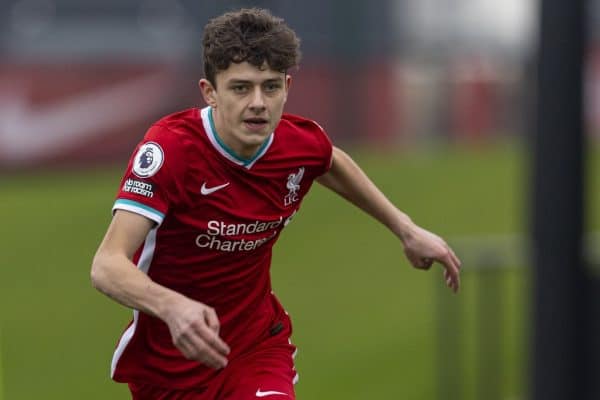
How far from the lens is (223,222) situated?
15.3ft

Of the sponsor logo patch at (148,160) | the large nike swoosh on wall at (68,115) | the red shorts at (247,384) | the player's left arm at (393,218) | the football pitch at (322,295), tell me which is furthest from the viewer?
the large nike swoosh on wall at (68,115)

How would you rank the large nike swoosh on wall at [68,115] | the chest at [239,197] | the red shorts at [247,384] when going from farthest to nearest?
the large nike swoosh on wall at [68,115] < the red shorts at [247,384] < the chest at [239,197]

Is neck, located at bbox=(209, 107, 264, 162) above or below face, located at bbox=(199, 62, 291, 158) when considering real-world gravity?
below

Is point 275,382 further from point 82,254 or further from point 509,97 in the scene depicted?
point 509,97

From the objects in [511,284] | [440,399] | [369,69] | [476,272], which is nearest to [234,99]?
[476,272]

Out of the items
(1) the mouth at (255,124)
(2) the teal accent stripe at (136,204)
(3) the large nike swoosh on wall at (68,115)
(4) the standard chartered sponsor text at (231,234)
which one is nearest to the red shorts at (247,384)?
(4) the standard chartered sponsor text at (231,234)

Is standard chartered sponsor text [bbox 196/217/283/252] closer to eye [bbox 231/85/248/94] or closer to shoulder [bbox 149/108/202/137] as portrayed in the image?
shoulder [bbox 149/108/202/137]

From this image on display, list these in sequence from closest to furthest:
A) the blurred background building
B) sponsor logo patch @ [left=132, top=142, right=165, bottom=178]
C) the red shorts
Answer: sponsor logo patch @ [left=132, top=142, right=165, bottom=178] → the red shorts → the blurred background building

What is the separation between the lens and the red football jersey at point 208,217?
4438mm

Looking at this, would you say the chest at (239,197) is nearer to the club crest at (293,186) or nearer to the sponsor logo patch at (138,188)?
the club crest at (293,186)

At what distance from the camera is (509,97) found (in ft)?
105

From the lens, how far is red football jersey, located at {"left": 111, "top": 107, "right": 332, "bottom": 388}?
4.44 metres

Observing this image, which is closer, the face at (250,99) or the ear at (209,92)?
the face at (250,99)

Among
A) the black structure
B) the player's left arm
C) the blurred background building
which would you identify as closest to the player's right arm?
the player's left arm
